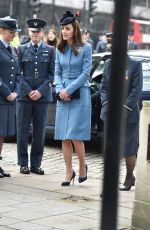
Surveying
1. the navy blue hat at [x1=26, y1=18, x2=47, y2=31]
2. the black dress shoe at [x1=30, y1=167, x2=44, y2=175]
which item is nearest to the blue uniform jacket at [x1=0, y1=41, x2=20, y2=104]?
the navy blue hat at [x1=26, y1=18, x2=47, y2=31]

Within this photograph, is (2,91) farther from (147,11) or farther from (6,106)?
(147,11)

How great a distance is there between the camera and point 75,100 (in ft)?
25.9

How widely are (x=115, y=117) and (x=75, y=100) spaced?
5.09 metres

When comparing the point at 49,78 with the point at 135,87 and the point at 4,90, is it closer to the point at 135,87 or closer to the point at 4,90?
the point at 4,90

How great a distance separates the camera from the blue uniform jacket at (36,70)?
8.62 metres

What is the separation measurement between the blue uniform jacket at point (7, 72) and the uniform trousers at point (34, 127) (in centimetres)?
38

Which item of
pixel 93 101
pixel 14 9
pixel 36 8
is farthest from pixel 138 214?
pixel 14 9

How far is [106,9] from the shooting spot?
5625 centimetres

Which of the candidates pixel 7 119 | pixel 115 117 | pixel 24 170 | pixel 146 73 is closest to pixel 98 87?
pixel 146 73

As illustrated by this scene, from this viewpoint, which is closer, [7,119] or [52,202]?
[52,202]

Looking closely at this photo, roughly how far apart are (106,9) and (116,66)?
54.2m

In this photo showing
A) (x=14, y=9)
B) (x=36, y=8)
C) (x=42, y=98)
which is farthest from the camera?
(x=14, y=9)

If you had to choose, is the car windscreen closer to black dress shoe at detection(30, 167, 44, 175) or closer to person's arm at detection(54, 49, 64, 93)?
black dress shoe at detection(30, 167, 44, 175)

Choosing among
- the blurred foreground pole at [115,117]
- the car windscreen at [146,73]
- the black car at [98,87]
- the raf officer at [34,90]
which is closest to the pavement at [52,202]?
the raf officer at [34,90]
